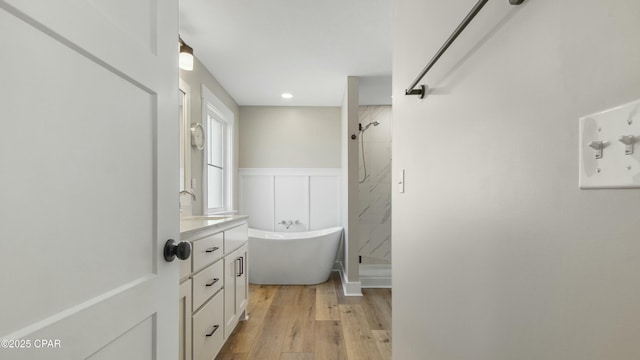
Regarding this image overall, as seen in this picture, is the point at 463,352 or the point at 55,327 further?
the point at 463,352

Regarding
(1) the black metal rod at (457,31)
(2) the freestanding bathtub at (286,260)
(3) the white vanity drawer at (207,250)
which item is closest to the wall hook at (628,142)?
(1) the black metal rod at (457,31)

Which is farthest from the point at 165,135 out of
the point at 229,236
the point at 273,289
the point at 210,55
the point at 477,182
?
the point at 273,289

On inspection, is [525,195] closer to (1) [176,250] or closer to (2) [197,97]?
(1) [176,250]

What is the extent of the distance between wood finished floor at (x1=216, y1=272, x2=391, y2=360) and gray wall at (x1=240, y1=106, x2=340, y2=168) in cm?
180

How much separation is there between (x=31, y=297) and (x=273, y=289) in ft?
10.7

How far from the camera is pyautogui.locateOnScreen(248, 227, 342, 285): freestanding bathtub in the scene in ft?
12.0

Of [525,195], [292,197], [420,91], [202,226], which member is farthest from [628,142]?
[292,197]

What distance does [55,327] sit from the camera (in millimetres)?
529

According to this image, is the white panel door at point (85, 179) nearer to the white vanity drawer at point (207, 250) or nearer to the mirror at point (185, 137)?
the white vanity drawer at point (207, 250)

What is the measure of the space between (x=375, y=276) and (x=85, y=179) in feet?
12.5

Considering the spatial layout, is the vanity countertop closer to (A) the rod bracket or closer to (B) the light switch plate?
(A) the rod bracket

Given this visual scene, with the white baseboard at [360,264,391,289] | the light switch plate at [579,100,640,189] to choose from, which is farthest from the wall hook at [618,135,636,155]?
the white baseboard at [360,264,391,289]

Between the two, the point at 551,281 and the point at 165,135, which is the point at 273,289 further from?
the point at 551,281

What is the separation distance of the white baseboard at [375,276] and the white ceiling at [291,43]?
234 cm
